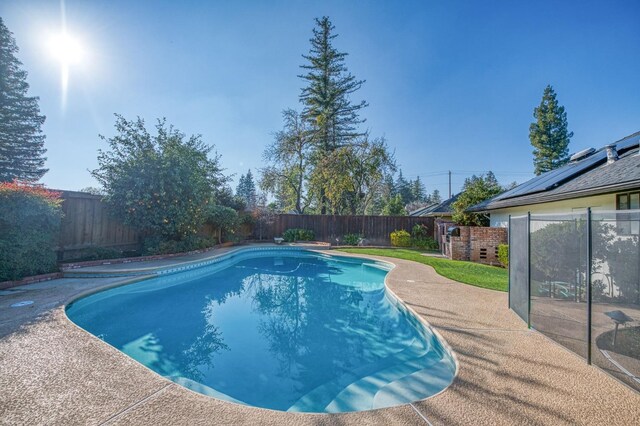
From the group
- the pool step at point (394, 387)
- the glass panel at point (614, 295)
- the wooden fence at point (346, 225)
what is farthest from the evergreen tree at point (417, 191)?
the pool step at point (394, 387)

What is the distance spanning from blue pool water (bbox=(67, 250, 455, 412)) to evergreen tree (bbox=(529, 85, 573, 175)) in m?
26.1

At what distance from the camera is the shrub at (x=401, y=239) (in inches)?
623

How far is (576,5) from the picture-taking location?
723cm

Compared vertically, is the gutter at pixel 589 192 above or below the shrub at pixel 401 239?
above

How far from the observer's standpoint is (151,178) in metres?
9.83

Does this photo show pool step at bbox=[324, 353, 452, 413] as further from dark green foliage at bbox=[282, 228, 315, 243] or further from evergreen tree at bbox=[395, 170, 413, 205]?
evergreen tree at bbox=[395, 170, 413, 205]

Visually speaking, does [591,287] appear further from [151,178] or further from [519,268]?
[151,178]

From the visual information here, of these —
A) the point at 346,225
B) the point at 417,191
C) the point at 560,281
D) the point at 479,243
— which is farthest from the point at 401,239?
the point at 417,191

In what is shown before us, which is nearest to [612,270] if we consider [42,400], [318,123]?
[42,400]

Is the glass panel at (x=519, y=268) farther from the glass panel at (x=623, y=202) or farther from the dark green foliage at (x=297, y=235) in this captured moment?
the dark green foliage at (x=297, y=235)

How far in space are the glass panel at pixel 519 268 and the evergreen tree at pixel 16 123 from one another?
98.2ft

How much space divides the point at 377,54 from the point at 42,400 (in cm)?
1299

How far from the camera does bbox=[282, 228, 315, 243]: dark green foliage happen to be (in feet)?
57.8

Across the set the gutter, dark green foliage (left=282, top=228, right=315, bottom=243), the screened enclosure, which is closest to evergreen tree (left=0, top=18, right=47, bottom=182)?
dark green foliage (left=282, top=228, right=315, bottom=243)
